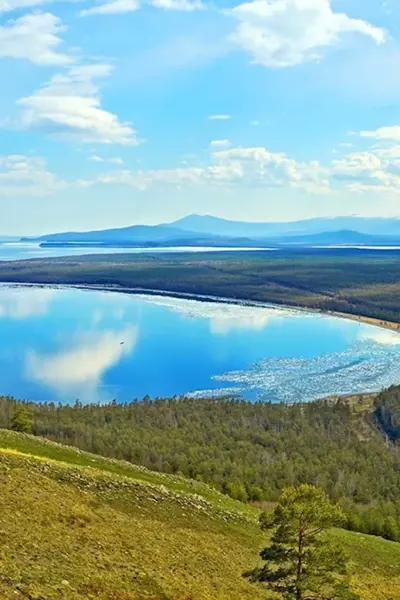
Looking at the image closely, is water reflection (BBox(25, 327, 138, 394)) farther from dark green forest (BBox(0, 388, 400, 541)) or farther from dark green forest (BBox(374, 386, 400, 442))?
dark green forest (BBox(374, 386, 400, 442))

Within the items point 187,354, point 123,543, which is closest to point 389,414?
point 187,354

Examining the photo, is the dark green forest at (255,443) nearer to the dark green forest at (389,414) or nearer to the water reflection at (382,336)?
the dark green forest at (389,414)

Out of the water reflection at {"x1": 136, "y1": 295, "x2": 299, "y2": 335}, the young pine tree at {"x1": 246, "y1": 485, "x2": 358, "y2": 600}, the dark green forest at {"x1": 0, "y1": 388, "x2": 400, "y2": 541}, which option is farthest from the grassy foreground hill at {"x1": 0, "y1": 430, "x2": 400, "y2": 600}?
the water reflection at {"x1": 136, "y1": 295, "x2": 299, "y2": 335}

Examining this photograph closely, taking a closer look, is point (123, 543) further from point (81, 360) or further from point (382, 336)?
point (382, 336)

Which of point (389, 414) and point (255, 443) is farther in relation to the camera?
point (389, 414)

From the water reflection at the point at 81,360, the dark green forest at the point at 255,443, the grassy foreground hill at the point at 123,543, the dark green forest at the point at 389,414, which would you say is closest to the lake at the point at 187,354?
the water reflection at the point at 81,360
